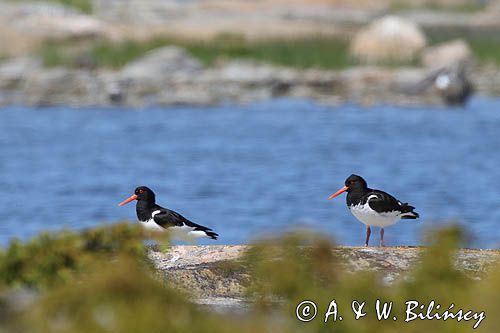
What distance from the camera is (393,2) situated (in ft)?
307

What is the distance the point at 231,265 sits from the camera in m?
8.02

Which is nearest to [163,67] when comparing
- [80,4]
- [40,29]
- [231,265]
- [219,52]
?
[219,52]

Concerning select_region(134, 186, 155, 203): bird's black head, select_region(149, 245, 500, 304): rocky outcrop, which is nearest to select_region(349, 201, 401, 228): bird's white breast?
select_region(149, 245, 500, 304): rocky outcrop

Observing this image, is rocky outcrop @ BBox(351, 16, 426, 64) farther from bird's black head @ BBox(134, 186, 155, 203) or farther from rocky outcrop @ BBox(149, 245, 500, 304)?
rocky outcrop @ BBox(149, 245, 500, 304)

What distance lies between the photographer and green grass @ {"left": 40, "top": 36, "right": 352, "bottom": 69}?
52062 mm

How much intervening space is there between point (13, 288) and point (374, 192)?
676 cm

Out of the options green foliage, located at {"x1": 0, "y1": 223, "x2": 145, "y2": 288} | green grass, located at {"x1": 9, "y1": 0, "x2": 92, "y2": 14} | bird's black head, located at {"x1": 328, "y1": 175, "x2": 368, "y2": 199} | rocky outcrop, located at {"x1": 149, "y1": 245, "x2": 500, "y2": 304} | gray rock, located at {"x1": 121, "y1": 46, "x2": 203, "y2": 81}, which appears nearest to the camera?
green foliage, located at {"x1": 0, "y1": 223, "x2": 145, "y2": 288}

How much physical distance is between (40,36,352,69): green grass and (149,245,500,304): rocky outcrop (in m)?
42.2

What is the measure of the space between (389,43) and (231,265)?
158 ft

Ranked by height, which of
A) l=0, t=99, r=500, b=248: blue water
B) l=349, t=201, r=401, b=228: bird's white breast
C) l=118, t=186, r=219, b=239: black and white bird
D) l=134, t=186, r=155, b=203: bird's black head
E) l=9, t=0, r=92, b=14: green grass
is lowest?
l=0, t=99, r=500, b=248: blue water

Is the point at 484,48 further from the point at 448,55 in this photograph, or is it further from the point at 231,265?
the point at 231,265

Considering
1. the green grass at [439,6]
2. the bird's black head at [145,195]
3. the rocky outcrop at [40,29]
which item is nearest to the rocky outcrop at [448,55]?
the rocky outcrop at [40,29]

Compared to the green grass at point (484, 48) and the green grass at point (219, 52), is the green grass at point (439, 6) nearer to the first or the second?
the green grass at point (484, 48)

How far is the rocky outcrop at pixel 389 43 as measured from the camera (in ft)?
180
